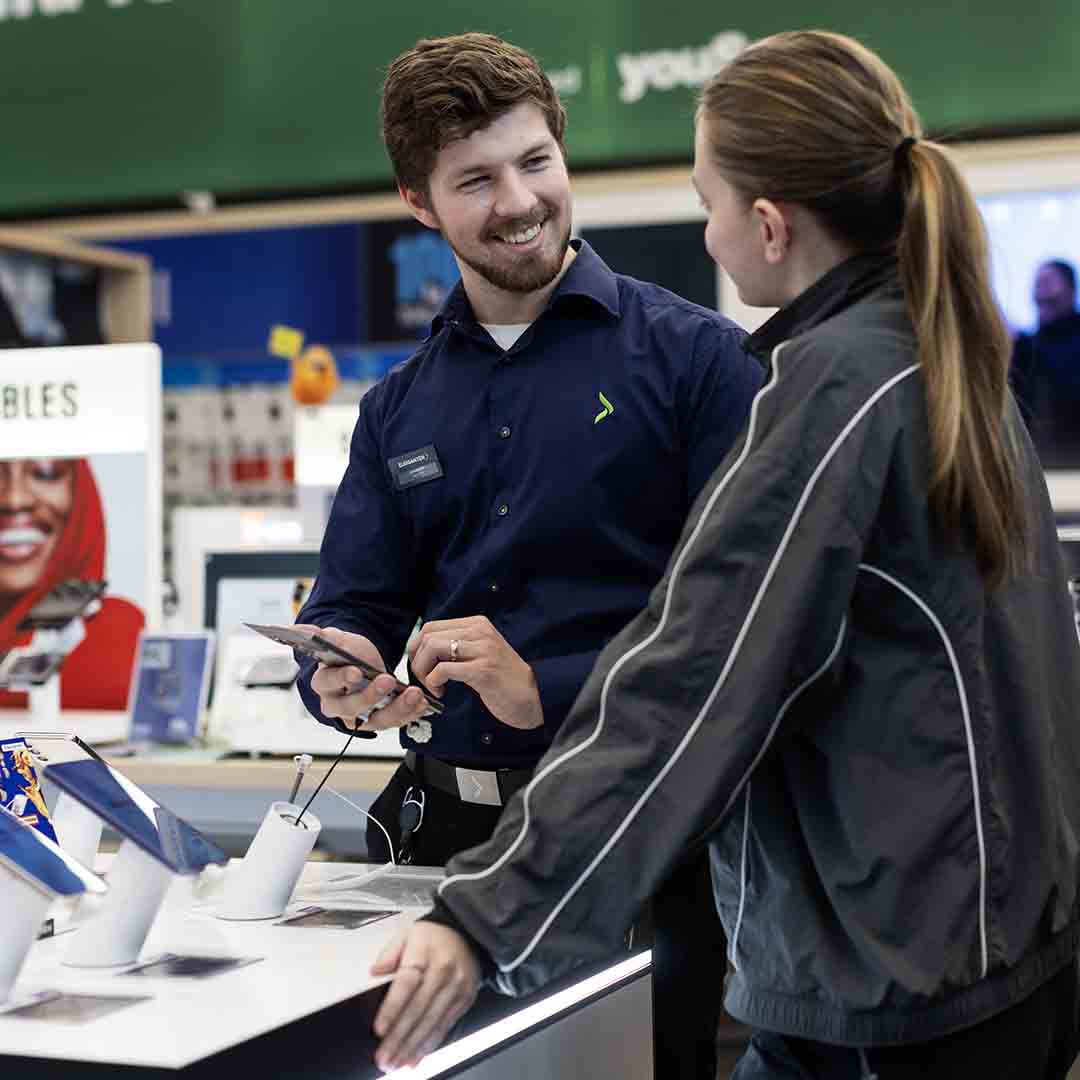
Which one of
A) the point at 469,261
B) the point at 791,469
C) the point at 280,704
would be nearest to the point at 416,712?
the point at 469,261

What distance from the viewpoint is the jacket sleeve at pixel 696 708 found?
122 centimetres

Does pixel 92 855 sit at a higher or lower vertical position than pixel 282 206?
lower

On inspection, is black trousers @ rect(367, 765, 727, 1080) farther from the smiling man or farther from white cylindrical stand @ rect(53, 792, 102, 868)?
white cylindrical stand @ rect(53, 792, 102, 868)

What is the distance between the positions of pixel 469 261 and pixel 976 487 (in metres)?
0.95

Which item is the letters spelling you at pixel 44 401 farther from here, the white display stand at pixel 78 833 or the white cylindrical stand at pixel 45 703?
the white display stand at pixel 78 833

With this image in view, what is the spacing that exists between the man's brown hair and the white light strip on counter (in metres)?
0.99

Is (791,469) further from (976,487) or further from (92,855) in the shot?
(92,855)

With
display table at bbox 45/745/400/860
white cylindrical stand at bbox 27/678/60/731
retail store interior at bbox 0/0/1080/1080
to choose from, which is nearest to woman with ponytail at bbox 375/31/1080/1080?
retail store interior at bbox 0/0/1080/1080

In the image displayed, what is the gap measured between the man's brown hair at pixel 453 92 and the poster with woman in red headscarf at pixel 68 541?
2.47m

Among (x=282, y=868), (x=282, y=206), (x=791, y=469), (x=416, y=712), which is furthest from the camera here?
(x=282, y=206)

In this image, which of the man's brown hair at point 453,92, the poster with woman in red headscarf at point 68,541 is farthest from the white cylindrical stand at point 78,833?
the poster with woman in red headscarf at point 68,541

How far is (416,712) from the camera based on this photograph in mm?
1850

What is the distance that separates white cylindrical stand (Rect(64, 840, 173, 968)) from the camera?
1.45 meters

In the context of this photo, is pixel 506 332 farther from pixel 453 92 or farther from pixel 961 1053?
pixel 961 1053
